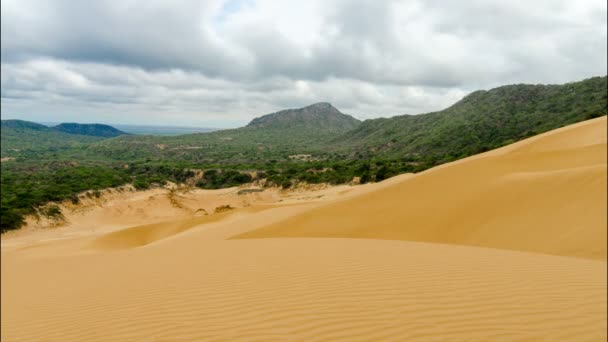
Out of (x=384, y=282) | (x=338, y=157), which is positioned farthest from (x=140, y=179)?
(x=384, y=282)

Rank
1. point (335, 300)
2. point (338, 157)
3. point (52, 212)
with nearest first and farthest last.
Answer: point (335, 300), point (52, 212), point (338, 157)

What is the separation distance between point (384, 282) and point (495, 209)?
7157 millimetres

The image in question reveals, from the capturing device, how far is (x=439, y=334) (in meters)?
3.84

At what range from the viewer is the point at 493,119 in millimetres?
74750

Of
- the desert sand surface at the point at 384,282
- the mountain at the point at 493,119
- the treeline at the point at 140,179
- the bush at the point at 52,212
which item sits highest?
the mountain at the point at 493,119

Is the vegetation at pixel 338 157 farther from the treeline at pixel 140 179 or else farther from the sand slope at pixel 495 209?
the sand slope at pixel 495 209

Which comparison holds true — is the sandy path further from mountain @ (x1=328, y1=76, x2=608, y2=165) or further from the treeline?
mountain @ (x1=328, y1=76, x2=608, y2=165)

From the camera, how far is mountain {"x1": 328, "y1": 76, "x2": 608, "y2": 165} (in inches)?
2258

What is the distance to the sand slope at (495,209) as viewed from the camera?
8.89 metres

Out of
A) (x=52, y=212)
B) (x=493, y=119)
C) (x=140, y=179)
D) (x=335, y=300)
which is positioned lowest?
(x=52, y=212)

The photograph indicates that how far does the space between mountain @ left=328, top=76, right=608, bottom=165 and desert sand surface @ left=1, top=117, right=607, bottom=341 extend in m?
38.0

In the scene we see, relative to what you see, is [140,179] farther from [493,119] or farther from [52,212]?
[493,119]

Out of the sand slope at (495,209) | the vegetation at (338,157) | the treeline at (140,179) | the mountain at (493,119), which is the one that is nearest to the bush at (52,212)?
the treeline at (140,179)

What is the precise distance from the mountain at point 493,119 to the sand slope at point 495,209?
33099 millimetres
